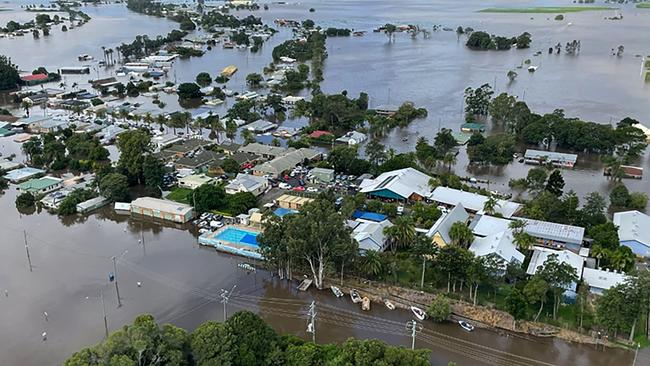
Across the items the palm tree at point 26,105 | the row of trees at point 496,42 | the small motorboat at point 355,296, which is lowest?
the small motorboat at point 355,296

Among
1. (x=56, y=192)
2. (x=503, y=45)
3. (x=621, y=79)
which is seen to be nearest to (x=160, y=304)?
(x=56, y=192)

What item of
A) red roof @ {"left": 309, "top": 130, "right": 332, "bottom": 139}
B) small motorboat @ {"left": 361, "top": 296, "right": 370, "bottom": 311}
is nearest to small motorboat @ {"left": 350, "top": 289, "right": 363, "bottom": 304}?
small motorboat @ {"left": 361, "top": 296, "right": 370, "bottom": 311}

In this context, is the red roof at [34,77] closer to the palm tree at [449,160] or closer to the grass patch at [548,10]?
the palm tree at [449,160]

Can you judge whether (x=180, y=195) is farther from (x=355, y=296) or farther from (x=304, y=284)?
(x=355, y=296)

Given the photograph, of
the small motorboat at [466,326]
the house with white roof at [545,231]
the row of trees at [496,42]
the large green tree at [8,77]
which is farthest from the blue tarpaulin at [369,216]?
the row of trees at [496,42]

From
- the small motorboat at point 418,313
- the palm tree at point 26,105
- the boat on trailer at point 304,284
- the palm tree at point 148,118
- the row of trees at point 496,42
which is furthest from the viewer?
the row of trees at point 496,42

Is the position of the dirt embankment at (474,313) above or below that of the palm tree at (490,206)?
below
